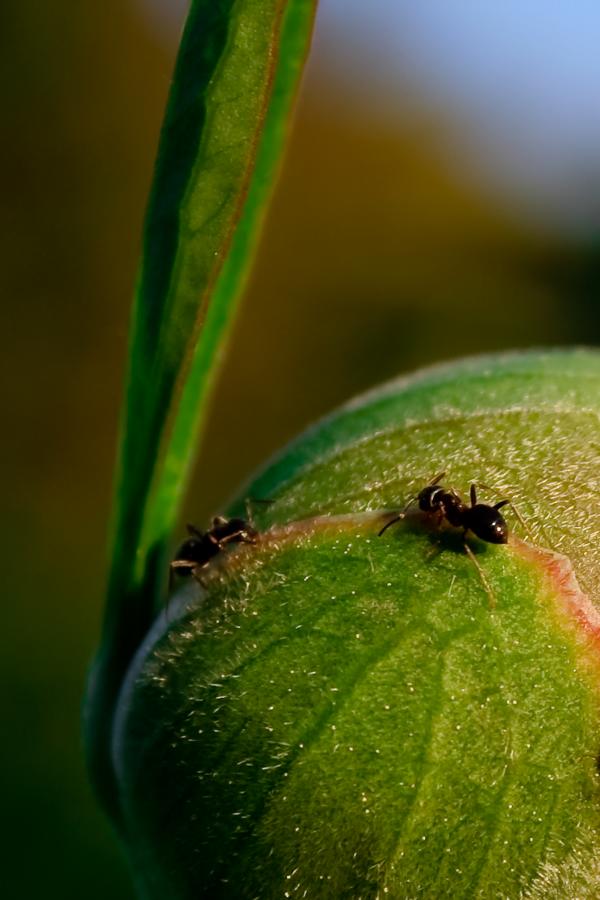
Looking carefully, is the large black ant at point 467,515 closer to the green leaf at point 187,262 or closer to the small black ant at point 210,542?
the small black ant at point 210,542

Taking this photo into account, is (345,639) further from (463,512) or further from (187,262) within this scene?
(187,262)

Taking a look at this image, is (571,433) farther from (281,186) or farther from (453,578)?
(281,186)

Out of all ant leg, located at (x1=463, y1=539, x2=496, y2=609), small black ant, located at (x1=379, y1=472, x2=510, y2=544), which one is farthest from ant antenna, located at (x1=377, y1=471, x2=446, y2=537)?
ant leg, located at (x1=463, y1=539, x2=496, y2=609)

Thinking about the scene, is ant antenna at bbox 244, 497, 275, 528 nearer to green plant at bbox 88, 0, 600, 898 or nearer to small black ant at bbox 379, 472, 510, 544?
green plant at bbox 88, 0, 600, 898

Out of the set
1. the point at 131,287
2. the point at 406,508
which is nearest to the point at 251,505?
the point at 406,508

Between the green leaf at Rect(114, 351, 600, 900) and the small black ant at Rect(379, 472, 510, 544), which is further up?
the small black ant at Rect(379, 472, 510, 544)

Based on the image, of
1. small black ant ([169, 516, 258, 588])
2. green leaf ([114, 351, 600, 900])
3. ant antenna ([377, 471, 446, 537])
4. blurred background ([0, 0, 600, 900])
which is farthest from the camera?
blurred background ([0, 0, 600, 900])

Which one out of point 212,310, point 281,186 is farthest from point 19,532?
point 212,310

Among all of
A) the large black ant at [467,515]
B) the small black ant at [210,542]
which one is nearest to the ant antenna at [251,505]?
the small black ant at [210,542]
